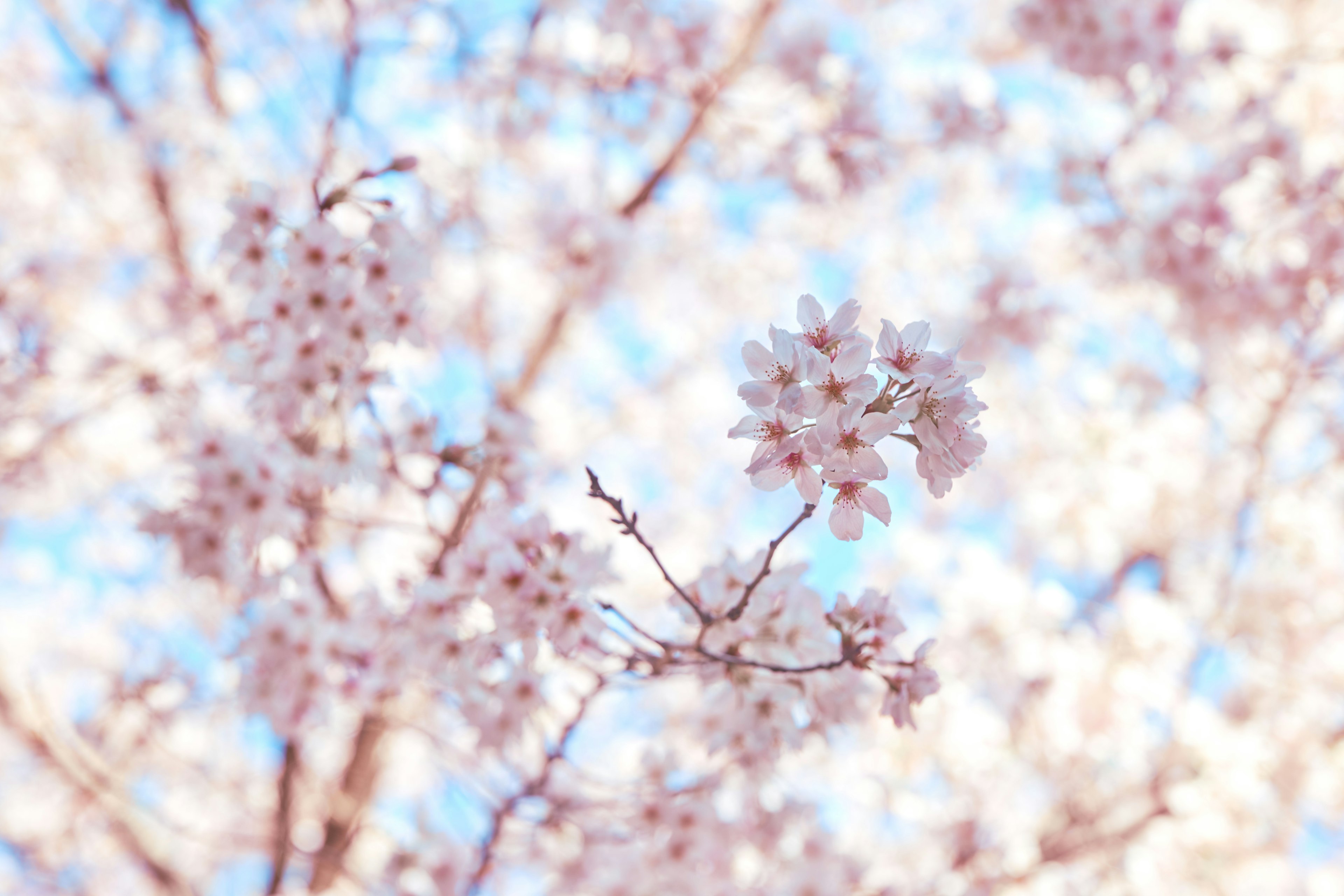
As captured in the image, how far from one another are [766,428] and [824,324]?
0.74ft

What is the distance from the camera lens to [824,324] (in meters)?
1.53

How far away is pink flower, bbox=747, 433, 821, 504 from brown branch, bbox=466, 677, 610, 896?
1.05m

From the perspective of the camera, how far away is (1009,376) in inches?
321

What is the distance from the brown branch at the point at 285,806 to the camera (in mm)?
3141

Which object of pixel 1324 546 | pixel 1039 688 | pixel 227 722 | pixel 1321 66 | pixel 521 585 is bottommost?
pixel 521 585

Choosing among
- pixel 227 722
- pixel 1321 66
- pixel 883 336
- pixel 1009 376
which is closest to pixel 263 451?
pixel 883 336

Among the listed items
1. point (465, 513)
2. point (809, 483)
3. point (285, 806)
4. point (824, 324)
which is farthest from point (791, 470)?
point (285, 806)

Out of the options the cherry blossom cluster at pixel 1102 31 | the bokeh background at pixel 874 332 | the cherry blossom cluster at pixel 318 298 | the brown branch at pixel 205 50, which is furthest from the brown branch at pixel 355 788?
the cherry blossom cluster at pixel 1102 31

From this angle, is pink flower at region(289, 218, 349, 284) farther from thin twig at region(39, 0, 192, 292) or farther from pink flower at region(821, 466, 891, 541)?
thin twig at region(39, 0, 192, 292)

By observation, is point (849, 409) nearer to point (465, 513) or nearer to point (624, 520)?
point (624, 520)

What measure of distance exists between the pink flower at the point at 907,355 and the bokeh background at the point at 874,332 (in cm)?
92

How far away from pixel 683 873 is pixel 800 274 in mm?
7025

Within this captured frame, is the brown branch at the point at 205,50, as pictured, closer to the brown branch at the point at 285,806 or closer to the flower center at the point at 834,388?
the brown branch at the point at 285,806

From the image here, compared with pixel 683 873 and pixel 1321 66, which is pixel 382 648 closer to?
pixel 683 873
